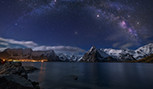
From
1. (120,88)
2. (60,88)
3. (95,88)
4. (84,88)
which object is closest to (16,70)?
(60,88)

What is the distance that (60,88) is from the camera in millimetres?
20297

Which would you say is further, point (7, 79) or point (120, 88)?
Answer: point (120, 88)

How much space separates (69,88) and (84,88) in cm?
328

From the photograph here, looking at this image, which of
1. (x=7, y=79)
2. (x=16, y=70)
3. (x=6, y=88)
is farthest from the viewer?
(x=16, y=70)

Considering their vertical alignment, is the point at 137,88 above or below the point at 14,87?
below

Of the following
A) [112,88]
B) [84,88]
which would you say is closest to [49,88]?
[84,88]

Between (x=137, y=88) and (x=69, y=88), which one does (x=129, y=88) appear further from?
(x=69, y=88)

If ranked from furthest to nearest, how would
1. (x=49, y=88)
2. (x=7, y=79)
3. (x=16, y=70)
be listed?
(x=16, y=70) < (x=49, y=88) < (x=7, y=79)

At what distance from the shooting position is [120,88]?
20.8m

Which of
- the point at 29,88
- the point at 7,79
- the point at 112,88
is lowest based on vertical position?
the point at 112,88

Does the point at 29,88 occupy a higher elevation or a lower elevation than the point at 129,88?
higher

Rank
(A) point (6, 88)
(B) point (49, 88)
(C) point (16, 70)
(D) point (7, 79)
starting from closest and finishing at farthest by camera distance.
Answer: (A) point (6, 88), (D) point (7, 79), (B) point (49, 88), (C) point (16, 70)

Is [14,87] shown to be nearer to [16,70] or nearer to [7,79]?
[7,79]

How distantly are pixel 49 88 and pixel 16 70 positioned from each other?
9.71m
